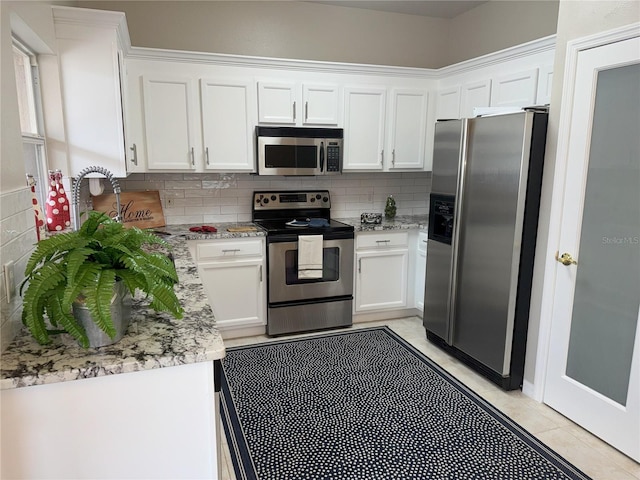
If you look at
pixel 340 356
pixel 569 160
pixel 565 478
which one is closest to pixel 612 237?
pixel 569 160

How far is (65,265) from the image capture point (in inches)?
47.8

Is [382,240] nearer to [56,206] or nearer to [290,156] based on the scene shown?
[290,156]

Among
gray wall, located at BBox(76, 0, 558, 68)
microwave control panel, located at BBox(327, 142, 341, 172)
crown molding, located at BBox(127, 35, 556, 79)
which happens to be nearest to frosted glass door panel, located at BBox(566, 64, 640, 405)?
crown molding, located at BBox(127, 35, 556, 79)

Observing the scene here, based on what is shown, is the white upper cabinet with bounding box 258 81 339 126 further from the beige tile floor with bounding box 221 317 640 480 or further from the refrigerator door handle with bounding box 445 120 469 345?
the beige tile floor with bounding box 221 317 640 480

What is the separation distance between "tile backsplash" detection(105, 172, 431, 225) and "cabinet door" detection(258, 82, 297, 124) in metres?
0.61

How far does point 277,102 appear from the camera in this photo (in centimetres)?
362

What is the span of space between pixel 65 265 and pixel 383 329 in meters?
3.02

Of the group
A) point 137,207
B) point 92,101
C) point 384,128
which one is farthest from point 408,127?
point 92,101

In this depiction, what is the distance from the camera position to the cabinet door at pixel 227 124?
345 centimetres

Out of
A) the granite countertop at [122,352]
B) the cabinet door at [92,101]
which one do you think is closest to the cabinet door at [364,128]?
the cabinet door at [92,101]

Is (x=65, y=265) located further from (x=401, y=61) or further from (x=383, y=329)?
(x=401, y=61)

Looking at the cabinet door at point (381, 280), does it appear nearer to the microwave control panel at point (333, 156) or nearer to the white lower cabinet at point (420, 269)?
the white lower cabinet at point (420, 269)

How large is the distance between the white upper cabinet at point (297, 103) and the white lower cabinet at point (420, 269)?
4.28 feet

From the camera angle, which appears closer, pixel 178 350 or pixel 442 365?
pixel 178 350
